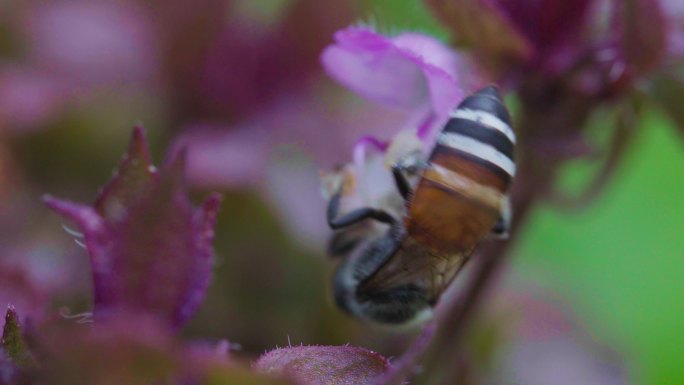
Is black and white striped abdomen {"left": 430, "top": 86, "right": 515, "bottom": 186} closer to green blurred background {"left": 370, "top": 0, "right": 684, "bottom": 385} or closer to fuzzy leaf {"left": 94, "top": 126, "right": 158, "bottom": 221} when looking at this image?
fuzzy leaf {"left": 94, "top": 126, "right": 158, "bottom": 221}

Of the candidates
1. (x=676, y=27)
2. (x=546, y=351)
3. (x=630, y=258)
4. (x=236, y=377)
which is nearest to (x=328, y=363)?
(x=236, y=377)

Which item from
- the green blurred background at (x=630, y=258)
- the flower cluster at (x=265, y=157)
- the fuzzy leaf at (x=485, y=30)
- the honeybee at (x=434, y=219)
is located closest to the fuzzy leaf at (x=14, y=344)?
the flower cluster at (x=265, y=157)

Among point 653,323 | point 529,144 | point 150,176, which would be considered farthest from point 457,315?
point 653,323

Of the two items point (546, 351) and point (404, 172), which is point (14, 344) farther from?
point (546, 351)

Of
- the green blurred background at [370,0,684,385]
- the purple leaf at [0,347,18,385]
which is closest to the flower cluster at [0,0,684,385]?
the purple leaf at [0,347,18,385]

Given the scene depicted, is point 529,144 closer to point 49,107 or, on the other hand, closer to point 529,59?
point 529,59

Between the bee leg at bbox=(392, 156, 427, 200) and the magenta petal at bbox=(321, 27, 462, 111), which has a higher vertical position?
the magenta petal at bbox=(321, 27, 462, 111)
